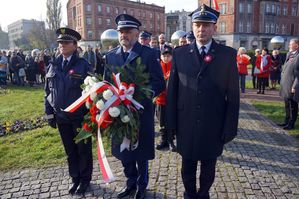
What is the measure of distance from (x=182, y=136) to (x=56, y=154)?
335 cm

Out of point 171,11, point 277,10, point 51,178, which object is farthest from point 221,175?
point 171,11

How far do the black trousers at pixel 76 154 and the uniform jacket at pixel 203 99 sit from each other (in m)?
1.43

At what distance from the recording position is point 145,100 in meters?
3.58

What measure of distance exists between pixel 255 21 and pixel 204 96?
192 ft

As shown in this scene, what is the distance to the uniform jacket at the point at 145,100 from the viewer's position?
358 cm

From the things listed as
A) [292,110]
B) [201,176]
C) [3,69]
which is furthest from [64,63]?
[3,69]

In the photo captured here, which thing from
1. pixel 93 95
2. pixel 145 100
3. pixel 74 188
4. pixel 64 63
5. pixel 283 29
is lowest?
pixel 74 188

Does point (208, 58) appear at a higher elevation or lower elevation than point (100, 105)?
higher

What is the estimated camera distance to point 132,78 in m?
3.25

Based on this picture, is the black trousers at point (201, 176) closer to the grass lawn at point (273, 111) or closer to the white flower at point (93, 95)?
the white flower at point (93, 95)

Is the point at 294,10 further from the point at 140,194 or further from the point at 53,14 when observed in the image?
the point at 140,194

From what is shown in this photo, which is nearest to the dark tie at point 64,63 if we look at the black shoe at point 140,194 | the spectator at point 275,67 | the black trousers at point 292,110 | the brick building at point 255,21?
the black shoe at point 140,194

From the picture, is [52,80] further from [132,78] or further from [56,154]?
[56,154]

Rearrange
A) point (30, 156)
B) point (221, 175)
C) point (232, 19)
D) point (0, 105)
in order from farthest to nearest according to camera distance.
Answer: point (232, 19) < point (0, 105) < point (30, 156) < point (221, 175)
